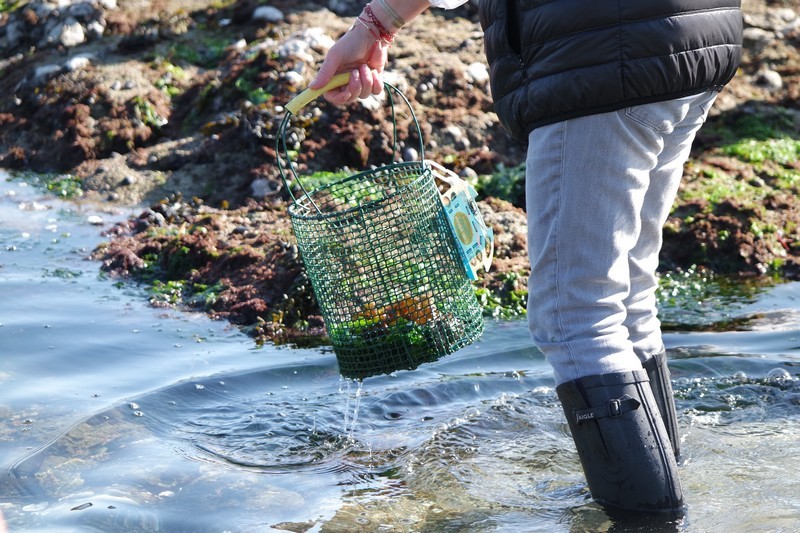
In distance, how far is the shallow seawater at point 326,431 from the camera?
3271 mm

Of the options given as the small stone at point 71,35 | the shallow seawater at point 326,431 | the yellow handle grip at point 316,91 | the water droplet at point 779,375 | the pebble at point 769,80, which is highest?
the small stone at point 71,35

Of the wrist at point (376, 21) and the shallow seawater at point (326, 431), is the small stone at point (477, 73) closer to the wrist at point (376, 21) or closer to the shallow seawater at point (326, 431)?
the shallow seawater at point (326, 431)

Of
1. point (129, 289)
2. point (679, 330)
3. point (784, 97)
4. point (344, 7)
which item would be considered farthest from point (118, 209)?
point (784, 97)

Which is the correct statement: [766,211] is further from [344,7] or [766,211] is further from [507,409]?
[344,7]

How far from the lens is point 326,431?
410cm

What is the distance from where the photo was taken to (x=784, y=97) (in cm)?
891

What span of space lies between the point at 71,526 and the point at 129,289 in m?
3.13

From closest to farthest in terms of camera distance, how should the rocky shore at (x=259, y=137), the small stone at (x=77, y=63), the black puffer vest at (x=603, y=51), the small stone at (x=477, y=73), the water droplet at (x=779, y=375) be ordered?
the black puffer vest at (x=603, y=51) < the water droplet at (x=779, y=375) < the rocky shore at (x=259, y=137) < the small stone at (x=477, y=73) < the small stone at (x=77, y=63)

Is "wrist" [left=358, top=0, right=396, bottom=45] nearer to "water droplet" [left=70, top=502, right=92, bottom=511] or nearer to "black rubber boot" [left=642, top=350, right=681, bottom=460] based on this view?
"black rubber boot" [left=642, top=350, right=681, bottom=460]

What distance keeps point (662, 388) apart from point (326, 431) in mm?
1444

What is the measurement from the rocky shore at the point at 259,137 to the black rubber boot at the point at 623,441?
2.81 meters

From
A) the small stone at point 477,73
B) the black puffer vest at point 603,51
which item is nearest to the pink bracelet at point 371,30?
the black puffer vest at point 603,51

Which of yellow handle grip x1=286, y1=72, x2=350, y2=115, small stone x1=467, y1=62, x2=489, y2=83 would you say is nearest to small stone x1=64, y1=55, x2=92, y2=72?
small stone x1=467, y1=62, x2=489, y2=83

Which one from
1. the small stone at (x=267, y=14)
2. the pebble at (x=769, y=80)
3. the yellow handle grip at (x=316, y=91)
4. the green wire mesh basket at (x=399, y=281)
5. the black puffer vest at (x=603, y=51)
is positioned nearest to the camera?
the black puffer vest at (x=603, y=51)
